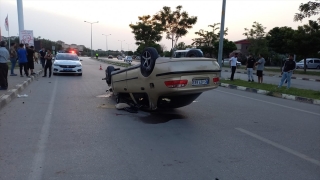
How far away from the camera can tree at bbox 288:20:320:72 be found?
28.7m

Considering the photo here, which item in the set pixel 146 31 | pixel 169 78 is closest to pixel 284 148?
pixel 169 78

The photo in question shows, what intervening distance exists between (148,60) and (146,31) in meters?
30.6

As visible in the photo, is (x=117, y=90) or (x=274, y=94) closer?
(x=117, y=90)

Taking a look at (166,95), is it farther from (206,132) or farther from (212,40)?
(212,40)

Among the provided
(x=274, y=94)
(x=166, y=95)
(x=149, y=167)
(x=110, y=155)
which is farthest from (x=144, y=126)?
(x=274, y=94)

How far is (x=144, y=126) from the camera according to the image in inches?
254

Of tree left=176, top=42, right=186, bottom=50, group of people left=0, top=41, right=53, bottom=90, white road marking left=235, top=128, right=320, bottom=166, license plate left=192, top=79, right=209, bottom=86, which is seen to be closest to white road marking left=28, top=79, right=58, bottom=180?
license plate left=192, top=79, right=209, bottom=86

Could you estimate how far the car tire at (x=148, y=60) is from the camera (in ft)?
21.3

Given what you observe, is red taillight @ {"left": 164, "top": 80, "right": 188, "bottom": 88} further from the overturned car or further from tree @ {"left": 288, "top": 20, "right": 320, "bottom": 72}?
tree @ {"left": 288, "top": 20, "right": 320, "bottom": 72}

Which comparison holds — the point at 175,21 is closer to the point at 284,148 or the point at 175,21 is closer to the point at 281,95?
the point at 281,95

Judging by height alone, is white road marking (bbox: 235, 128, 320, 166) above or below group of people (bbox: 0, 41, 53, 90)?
below

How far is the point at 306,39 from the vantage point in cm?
2889

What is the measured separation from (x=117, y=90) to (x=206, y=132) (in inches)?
128

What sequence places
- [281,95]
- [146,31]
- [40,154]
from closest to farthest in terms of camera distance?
1. [40,154]
2. [281,95]
3. [146,31]
